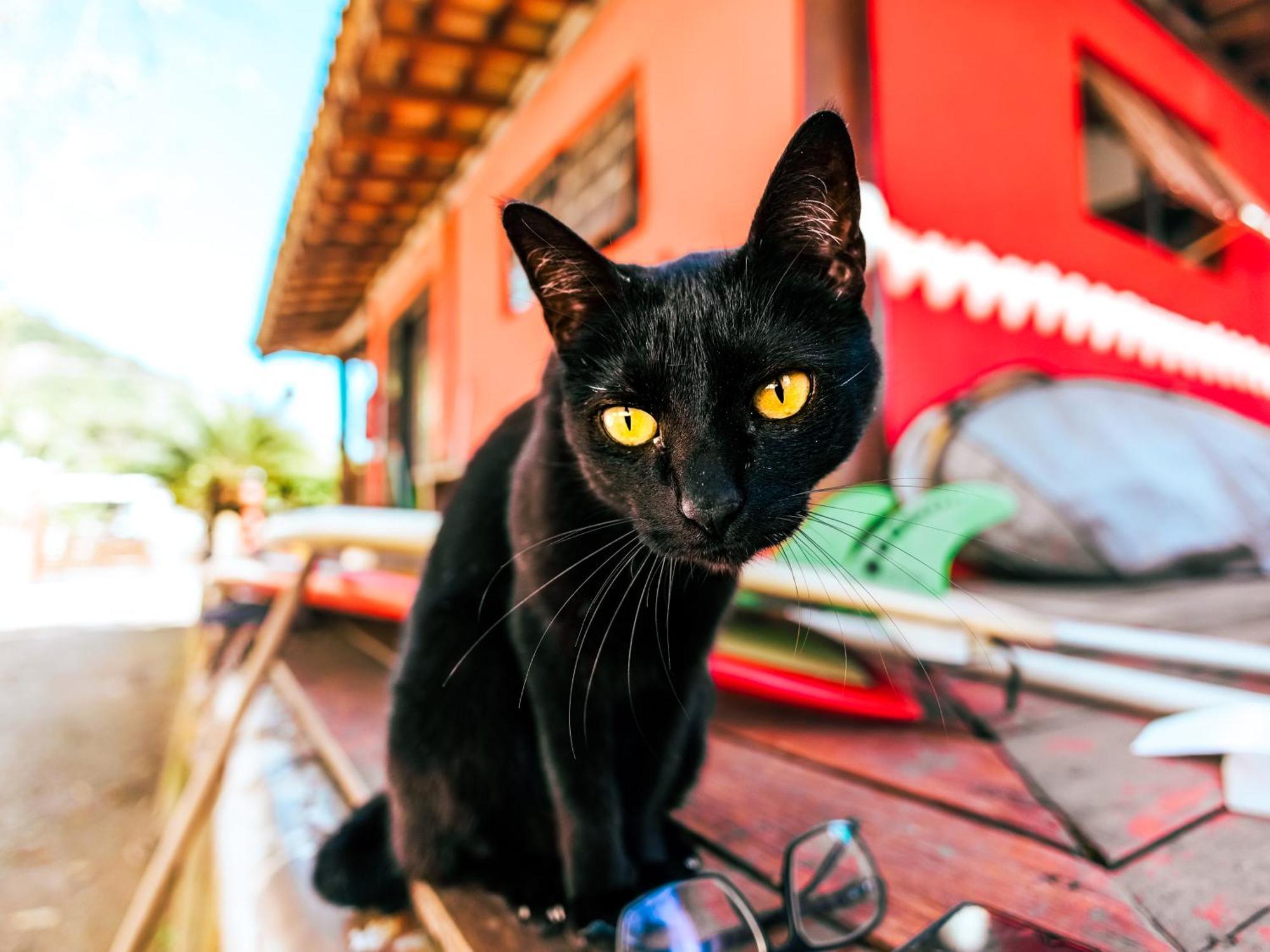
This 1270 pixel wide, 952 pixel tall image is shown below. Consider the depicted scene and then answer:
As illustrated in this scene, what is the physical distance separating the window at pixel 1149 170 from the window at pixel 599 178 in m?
1.83

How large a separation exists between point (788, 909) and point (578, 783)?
0.58 ft

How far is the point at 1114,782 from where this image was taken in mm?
703

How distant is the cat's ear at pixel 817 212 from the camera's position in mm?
364

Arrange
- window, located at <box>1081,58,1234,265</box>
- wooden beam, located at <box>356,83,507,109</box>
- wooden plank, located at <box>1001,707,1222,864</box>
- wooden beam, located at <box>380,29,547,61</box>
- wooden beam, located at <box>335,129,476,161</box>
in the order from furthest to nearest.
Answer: wooden beam, located at <box>335,129,476,161</box>
wooden beam, located at <box>356,83,507,109</box>
window, located at <box>1081,58,1234,265</box>
wooden beam, located at <box>380,29,547,61</box>
wooden plank, located at <box>1001,707,1222,864</box>

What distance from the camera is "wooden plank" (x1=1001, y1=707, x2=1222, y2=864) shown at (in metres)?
0.60

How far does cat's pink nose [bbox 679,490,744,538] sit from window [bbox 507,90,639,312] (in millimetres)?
2086

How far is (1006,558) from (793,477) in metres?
1.46

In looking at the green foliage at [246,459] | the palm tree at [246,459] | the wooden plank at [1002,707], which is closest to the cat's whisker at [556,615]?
the wooden plank at [1002,707]

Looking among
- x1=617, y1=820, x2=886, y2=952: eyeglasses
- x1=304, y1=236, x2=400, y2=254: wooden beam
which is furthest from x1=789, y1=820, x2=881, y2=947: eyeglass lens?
x1=304, y1=236, x2=400, y2=254: wooden beam

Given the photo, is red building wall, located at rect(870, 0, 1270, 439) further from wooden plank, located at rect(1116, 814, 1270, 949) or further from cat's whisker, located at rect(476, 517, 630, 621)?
cat's whisker, located at rect(476, 517, 630, 621)

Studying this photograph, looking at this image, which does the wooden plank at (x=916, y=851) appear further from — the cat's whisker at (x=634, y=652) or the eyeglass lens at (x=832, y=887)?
the cat's whisker at (x=634, y=652)

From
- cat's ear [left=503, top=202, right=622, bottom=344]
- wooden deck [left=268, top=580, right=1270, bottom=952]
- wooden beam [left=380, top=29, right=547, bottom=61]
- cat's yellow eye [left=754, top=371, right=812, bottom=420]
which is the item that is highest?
wooden beam [left=380, top=29, right=547, bottom=61]

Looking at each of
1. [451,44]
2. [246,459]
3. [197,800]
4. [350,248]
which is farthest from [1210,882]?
[246,459]

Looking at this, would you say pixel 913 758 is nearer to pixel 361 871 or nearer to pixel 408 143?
pixel 361 871
